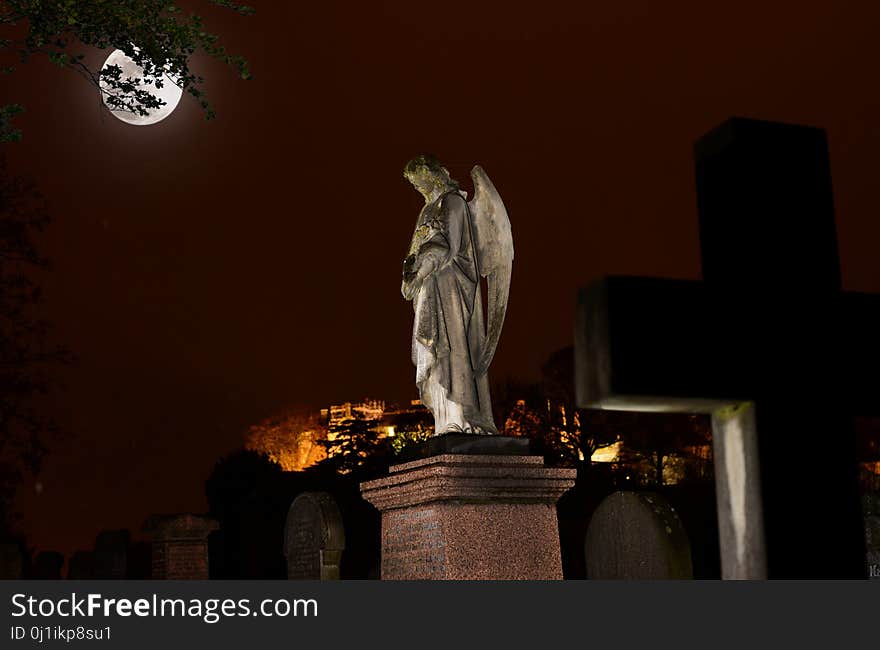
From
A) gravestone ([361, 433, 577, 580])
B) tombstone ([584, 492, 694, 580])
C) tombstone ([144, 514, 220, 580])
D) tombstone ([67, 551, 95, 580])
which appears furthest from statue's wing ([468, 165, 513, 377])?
tombstone ([67, 551, 95, 580])

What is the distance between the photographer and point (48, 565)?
2386cm

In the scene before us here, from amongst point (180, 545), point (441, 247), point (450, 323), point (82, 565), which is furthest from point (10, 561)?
point (441, 247)

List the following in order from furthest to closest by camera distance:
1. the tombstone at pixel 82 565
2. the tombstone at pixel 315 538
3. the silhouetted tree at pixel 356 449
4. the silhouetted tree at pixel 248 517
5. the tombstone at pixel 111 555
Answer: the silhouetted tree at pixel 356 449 → the silhouetted tree at pixel 248 517 → the tombstone at pixel 82 565 → the tombstone at pixel 111 555 → the tombstone at pixel 315 538

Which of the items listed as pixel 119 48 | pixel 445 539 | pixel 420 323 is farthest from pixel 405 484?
pixel 119 48

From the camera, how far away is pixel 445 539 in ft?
27.3

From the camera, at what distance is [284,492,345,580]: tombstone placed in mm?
12359

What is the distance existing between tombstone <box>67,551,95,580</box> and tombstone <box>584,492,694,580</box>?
1051 centimetres

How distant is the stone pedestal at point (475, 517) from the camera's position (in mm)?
8367

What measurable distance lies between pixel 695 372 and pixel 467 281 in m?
6.63

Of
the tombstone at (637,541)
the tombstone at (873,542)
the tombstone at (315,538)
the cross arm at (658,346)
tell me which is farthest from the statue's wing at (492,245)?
the cross arm at (658,346)

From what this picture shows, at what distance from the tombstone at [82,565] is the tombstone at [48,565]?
15.4ft

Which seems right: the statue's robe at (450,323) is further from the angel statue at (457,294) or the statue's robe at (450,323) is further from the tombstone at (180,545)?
the tombstone at (180,545)

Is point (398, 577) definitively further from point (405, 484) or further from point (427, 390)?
point (427, 390)

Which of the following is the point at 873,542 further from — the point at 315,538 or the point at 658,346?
the point at 658,346
